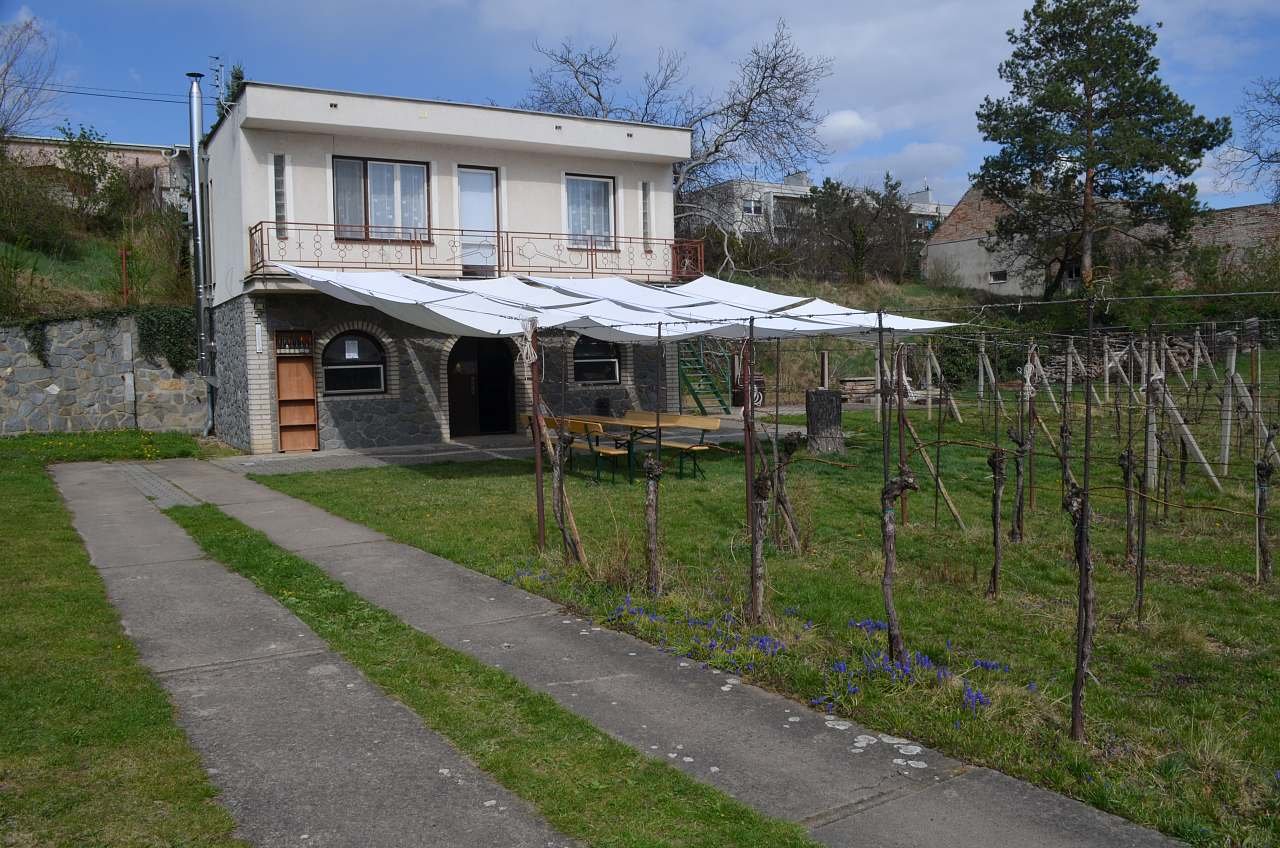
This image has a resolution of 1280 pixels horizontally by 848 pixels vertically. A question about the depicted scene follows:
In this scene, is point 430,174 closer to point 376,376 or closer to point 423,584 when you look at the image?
point 376,376

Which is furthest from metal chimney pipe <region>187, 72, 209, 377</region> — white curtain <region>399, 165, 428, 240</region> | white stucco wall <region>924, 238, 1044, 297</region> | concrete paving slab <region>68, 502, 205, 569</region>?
white stucco wall <region>924, 238, 1044, 297</region>

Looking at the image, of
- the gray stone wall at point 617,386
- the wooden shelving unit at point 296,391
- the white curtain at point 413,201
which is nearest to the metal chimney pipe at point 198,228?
the wooden shelving unit at point 296,391

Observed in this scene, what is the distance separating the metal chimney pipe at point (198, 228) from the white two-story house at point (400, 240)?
0.80 feet

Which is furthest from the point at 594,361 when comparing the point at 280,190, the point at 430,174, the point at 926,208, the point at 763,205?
the point at 926,208

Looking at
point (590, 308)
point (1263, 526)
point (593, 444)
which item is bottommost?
point (1263, 526)

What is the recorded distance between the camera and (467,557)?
8.42m

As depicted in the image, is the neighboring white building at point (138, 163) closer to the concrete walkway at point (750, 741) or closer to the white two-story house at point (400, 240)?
the white two-story house at point (400, 240)

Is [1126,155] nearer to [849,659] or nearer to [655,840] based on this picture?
[849,659]

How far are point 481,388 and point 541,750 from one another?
1624 centimetres

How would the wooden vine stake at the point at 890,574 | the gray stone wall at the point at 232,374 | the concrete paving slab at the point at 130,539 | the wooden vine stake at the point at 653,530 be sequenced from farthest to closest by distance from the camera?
the gray stone wall at the point at 232,374, the concrete paving slab at the point at 130,539, the wooden vine stake at the point at 653,530, the wooden vine stake at the point at 890,574

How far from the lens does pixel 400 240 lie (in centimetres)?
1788

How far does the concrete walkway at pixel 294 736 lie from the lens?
382cm

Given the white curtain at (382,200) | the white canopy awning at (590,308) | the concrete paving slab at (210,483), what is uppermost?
the white curtain at (382,200)

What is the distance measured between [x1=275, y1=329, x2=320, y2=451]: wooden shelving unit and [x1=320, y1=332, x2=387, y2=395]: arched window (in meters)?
0.29
